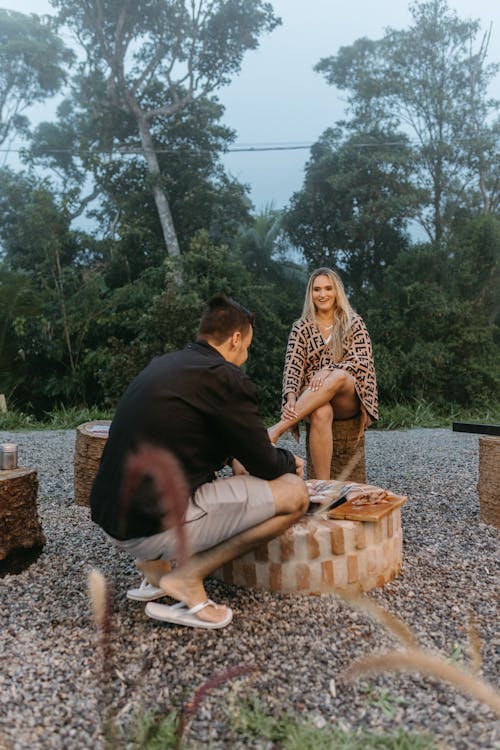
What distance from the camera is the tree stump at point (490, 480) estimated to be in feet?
11.0

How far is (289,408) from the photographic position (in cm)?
362

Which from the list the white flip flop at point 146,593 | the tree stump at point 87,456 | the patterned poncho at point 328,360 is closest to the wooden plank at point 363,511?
the white flip flop at point 146,593

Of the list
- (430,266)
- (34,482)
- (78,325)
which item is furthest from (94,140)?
(34,482)

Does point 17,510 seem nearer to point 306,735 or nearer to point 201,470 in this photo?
point 201,470

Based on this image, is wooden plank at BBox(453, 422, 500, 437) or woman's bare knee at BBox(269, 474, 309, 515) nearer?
woman's bare knee at BBox(269, 474, 309, 515)

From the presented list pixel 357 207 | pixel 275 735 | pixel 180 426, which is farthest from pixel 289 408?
pixel 357 207

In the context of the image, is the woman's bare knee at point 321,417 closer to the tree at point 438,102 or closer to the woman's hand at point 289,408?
the woman's hand at point 289,408

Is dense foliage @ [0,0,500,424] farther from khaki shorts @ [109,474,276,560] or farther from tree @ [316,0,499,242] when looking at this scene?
khaki shorts @ [109,474,276,560]

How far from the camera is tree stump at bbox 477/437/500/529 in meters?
3.34

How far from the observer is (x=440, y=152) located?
13.5 meters

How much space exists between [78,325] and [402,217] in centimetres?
652

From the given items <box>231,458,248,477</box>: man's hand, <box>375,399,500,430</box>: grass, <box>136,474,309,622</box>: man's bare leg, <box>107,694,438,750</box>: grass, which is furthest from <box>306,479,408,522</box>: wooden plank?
<box>375,399,500,430</box>: grass

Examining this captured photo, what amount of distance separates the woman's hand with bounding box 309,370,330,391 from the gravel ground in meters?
0.85

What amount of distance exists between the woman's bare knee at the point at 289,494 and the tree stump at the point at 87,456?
5.51 feet
